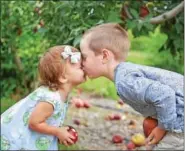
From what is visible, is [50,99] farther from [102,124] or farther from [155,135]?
[102,124]

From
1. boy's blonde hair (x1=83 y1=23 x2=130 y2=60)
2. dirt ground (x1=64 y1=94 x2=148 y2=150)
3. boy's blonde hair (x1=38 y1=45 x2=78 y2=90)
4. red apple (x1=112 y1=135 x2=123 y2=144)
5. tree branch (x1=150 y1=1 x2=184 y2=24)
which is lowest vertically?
dirt ground (x1=64 y1=94 x2=148 y2=150)

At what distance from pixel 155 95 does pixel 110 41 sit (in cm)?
43

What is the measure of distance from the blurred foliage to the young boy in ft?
1.87

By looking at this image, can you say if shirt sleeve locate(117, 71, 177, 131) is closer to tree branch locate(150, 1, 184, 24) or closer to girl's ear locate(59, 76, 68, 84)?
girl's ear locate(59, 76, 68, 84)

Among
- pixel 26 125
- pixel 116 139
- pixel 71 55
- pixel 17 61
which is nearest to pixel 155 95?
pixel 71 55

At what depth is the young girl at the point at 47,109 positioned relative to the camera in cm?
317

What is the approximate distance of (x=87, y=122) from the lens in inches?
246

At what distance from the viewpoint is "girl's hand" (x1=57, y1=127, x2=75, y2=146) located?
3186 mm

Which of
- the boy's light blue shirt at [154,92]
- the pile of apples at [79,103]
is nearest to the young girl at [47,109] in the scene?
the boy's light blue shirt at [154,92]

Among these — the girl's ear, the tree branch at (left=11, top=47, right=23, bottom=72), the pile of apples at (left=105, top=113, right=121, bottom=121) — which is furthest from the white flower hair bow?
the pile of apples at (left=105, top=113, right=121, bottom=121)

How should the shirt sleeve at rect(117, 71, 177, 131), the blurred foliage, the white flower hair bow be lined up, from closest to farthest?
the shirt sleeve at rect(117, 71, 177, 131) < the white flower hair bow < the blurred foliage

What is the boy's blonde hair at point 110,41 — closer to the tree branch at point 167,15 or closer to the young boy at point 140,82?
the young boy at point 140,82

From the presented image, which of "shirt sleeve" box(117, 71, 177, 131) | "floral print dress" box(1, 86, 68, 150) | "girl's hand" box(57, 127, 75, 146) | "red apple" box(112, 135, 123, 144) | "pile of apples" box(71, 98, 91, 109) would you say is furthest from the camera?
"pile of apples" box(71, 98, 91, 109)

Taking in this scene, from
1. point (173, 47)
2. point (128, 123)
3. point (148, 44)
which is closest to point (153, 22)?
point (173, 47)
